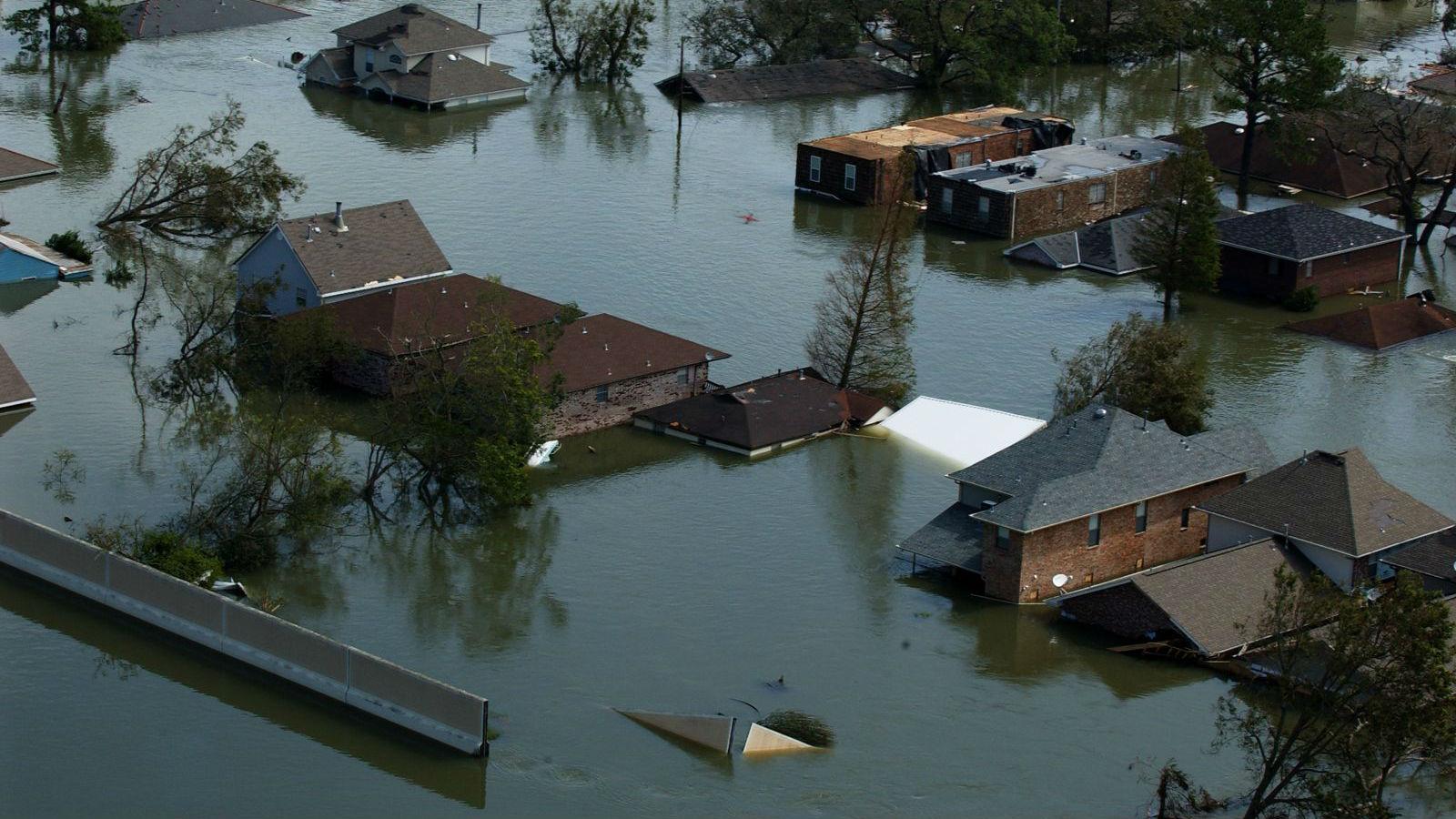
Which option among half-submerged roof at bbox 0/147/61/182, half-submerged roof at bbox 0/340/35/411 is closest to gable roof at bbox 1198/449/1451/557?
half-submerged roof at bbox 0/340/35/411

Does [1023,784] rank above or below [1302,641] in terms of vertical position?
below

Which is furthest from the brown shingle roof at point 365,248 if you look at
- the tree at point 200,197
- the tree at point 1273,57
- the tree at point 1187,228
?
the tree at point 1273,57

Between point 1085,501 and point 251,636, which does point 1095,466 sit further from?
point 251,636

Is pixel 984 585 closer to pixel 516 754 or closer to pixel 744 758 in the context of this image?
pixel 744 758

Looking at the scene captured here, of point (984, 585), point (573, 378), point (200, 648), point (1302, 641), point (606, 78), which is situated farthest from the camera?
point (606, 78)

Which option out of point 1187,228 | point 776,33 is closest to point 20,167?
point 776,33

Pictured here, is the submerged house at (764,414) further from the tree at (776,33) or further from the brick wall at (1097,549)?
the tree at (776,33)

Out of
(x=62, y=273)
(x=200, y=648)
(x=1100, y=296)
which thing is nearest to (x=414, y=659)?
(x=200, y=648)

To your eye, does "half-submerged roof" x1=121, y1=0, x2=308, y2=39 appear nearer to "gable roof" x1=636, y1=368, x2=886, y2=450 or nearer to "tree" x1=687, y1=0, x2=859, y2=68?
"tree" x1=687, y1=0, x2=859, y2=68
